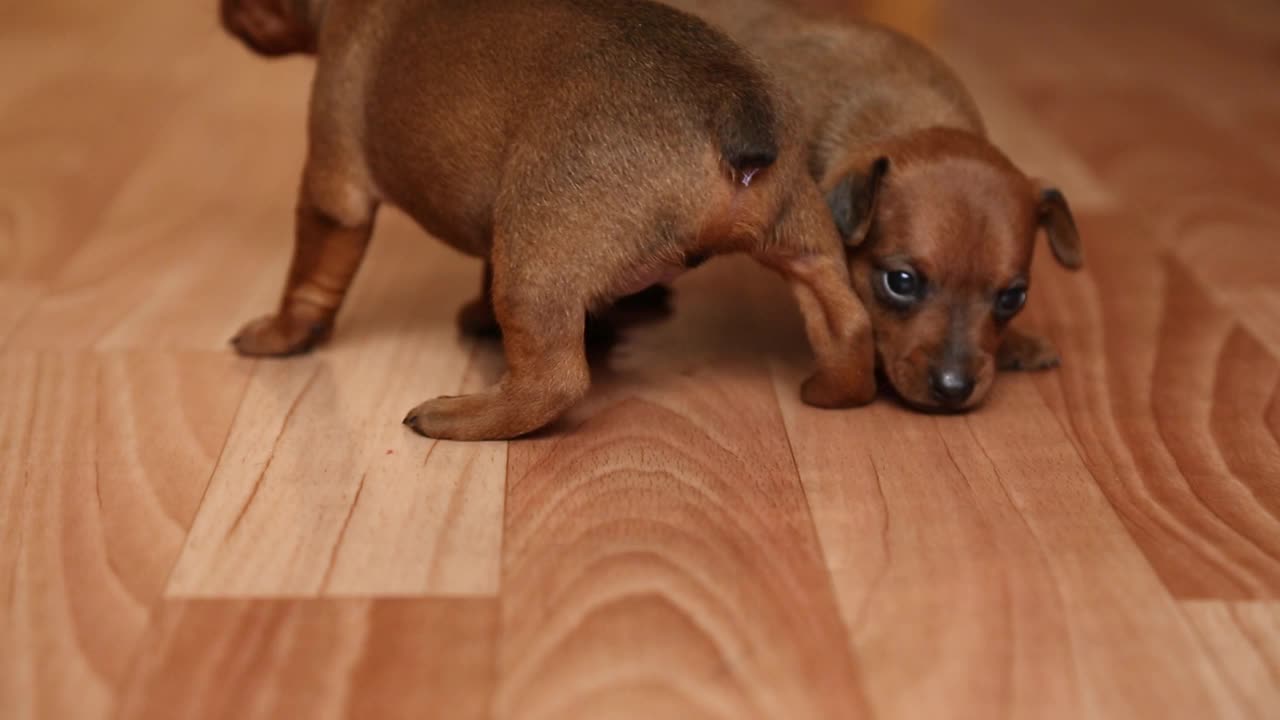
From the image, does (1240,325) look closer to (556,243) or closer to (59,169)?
(556,243)

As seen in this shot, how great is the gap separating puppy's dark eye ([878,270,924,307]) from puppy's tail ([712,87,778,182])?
493 millimetres

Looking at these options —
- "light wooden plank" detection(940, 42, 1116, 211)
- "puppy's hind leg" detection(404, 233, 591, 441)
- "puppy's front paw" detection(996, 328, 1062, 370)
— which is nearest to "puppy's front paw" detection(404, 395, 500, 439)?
"puppy's hind leg" detection(404, 233, 591, 441)

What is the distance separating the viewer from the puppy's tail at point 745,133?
9.83 ft

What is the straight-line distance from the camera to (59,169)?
4832 millimetres

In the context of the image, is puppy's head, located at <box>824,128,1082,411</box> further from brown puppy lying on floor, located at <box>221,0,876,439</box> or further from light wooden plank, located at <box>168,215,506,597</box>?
light wooden plank, located at <box>168,215,506,597</box>

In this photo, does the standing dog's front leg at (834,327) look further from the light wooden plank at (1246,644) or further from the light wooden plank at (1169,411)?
the light wooden plank at (1246,644)

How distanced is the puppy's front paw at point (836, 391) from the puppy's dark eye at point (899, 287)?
0.18 m

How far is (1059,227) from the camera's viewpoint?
11.7ft

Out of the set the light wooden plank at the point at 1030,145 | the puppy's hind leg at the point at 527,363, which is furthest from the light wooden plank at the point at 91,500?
the light wooden plank at the point at 1030,145

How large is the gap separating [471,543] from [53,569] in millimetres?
699

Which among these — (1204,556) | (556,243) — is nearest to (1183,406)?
(1204,556)

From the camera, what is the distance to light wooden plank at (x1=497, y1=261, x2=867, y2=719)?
236 cm

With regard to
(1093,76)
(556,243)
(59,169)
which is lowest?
(59,169)

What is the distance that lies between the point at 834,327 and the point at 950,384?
27 centimetres
